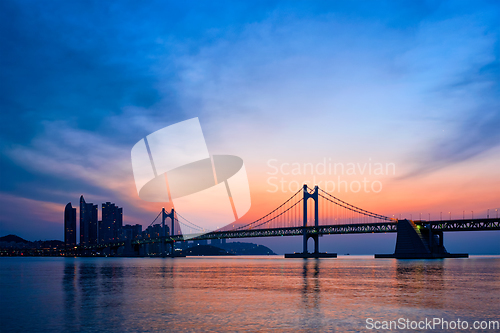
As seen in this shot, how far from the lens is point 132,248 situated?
6634 inches

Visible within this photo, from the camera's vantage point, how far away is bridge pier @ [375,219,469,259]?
96125 mm

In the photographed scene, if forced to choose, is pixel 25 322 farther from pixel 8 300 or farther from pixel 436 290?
pixel 436 290

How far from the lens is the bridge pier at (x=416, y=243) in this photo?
96125 mm

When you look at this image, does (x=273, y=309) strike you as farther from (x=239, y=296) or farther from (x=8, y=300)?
(x=8, y=300)

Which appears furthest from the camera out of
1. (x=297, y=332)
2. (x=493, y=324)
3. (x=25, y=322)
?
(x=25, y=322)

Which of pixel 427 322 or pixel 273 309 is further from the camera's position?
pixel 273 309

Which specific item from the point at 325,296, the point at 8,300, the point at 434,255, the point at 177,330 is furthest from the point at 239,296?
the point at 434,255

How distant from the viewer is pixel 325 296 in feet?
73.0

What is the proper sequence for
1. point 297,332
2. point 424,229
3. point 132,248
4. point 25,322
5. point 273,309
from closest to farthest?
1. point 297,332
2. point 25,322
3. point 273,309
4. point 424,229
5. point 132,248

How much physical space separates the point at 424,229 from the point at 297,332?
99.9 metres

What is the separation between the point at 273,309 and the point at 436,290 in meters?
12.7

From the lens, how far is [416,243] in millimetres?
97125

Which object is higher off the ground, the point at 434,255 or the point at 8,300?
the point at 8,300

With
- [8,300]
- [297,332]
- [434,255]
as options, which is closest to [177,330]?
[297,332]
